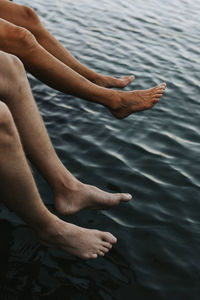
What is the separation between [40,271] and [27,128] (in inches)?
29.8

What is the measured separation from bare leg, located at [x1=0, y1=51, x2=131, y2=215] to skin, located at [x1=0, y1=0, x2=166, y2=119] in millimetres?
535

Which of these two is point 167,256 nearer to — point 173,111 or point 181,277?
point 181,277

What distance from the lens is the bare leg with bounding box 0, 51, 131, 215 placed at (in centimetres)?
175

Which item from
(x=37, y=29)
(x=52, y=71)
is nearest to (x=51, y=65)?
(x=52, y=71)

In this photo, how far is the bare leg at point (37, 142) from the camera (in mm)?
1753

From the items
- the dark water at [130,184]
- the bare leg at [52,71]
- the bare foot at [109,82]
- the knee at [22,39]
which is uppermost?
the knee at [22,39]

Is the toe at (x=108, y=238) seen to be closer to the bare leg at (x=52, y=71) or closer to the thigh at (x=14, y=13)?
the bare leg at (x=52, y=71)

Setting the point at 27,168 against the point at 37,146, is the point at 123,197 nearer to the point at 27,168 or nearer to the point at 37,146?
the point at 37,146

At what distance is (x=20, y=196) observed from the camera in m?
1.60

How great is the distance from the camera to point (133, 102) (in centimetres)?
297

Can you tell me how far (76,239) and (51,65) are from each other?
1.11 metres

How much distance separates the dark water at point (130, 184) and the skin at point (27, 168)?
150 millimetres

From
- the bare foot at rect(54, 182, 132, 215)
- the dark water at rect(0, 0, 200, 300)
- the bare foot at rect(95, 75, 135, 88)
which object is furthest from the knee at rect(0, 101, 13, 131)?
the bare foot at rect(95, 75, 135, 88)

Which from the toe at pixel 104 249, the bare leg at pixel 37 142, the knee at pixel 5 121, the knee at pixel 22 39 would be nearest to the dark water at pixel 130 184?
the toe at pixel 104 249
